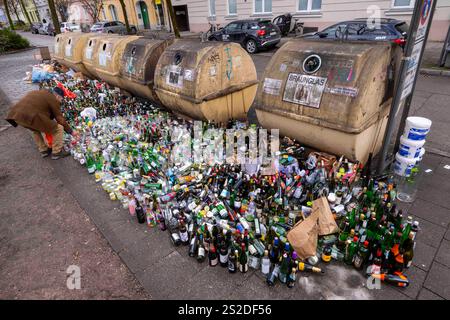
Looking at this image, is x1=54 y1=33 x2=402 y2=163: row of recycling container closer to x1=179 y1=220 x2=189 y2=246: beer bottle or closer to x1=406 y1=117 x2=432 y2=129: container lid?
x1=406 y1=117 x2=432 y2=129: container lid

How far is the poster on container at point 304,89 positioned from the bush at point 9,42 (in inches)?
1070

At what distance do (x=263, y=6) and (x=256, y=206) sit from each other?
62.3 ft

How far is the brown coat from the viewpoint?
5328 mm

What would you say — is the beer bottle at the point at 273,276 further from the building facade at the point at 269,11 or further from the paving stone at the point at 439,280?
the building facade at the point at 269,11

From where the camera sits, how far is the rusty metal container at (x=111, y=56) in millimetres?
8398

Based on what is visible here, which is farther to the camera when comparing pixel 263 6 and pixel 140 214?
pixel 263 6

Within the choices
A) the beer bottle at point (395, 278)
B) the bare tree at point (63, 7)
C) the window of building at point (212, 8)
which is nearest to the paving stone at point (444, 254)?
the beer bottle at point (395, 278)

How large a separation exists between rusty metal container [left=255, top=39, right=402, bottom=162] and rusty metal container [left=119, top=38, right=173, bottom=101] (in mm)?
3673

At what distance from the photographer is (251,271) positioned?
A: 3.22m

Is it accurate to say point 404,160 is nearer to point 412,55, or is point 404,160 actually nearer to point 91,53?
point 412,55

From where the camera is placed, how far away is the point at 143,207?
4125 millimetres

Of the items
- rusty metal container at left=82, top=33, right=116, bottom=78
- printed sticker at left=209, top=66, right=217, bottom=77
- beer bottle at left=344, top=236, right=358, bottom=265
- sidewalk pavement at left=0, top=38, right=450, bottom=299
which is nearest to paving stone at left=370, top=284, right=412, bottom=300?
sidewalk pavement at left=0, top=38, right=450, bottom=299

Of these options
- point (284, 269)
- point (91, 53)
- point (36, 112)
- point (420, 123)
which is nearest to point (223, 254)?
point (284, 269)
